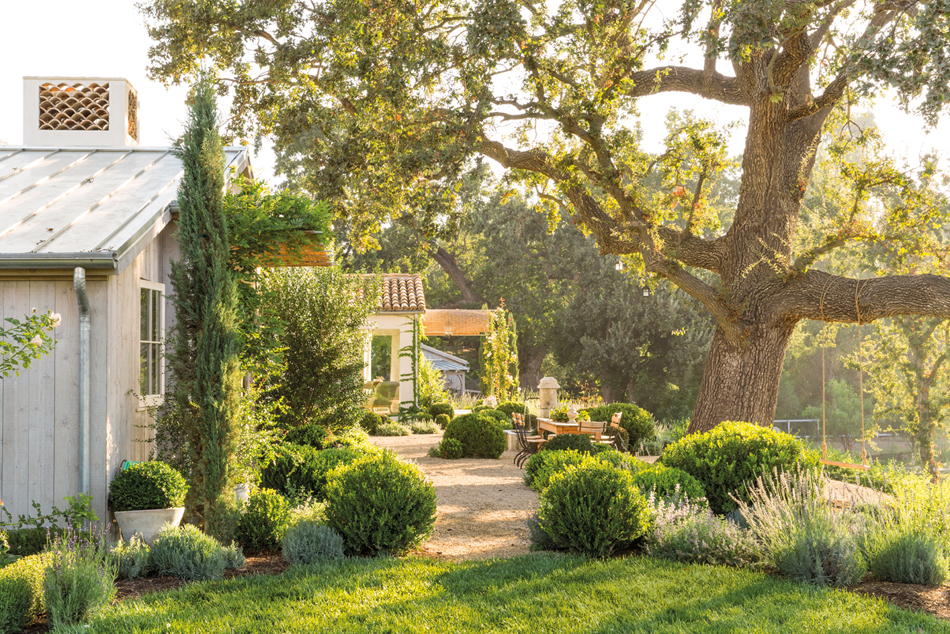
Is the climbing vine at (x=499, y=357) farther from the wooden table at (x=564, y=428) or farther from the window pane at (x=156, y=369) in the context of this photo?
the window pane at (x=156, y=369)

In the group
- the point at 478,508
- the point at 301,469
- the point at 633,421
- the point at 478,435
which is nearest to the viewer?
the point at 301,469

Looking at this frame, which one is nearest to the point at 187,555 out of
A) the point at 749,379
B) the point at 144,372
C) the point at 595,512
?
the point at 144,372

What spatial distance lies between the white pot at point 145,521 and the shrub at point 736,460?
5.29m

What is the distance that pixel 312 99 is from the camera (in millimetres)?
11883

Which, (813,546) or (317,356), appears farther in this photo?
(317,356)

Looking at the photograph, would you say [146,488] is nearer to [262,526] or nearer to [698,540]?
[262,526]

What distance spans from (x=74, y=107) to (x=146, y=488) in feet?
20.2

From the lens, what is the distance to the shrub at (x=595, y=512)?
19.4 ft

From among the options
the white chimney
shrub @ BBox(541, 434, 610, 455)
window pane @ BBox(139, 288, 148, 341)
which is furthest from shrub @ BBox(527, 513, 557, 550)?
the white chimney

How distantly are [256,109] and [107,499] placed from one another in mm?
7933

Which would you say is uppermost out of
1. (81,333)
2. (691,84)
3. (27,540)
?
(691,84)

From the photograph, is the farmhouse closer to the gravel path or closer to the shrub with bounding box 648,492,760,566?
the gravel path

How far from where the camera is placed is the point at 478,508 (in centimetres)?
868

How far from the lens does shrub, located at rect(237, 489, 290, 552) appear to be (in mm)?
6199
